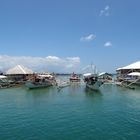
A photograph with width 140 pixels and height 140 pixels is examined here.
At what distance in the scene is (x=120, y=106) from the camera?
107ft

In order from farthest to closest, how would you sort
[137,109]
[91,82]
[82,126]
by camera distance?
[91,82], [137,109], [82,126]

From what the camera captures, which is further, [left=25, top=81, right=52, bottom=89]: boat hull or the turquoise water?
[left=25, top=81, right=52, bottom=89]: boat hull

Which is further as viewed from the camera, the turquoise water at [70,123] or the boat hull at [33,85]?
the boat hull at [33,85]

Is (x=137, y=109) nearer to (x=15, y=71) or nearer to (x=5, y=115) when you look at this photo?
(x=5, y=115)

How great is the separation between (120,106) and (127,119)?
781 cm

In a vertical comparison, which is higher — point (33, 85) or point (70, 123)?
point (33, 85)

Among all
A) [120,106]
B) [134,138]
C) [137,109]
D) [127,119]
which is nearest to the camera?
[134,138]

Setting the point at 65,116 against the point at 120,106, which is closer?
the point at 65,116

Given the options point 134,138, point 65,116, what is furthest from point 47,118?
point 134,138

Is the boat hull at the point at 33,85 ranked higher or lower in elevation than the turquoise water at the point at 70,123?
higher

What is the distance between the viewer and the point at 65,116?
26.3m

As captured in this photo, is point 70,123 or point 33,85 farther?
point 33,85

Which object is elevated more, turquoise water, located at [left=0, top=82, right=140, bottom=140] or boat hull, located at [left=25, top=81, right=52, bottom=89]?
boat hull, located at [left=25, top=81, right=52, bottom=89]

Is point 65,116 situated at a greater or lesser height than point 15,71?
lesser
